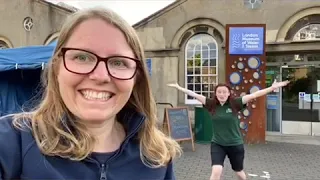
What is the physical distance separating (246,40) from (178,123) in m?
3.23

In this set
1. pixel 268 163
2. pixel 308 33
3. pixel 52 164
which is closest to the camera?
pixel 52 164

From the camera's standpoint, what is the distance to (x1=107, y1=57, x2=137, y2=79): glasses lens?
1.32 m

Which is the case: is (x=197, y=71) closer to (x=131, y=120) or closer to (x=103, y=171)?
(x=131, y=120)

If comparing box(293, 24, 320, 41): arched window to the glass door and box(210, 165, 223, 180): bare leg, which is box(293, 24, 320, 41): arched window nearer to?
the glass door

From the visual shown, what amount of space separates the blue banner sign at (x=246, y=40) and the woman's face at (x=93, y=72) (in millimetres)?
9442

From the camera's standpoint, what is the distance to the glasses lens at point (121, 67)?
132cm

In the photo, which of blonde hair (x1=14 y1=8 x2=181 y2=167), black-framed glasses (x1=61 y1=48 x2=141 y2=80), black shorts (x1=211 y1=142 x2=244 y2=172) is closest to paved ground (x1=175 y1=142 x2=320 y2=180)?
black shorts (x1=211 y1=142 x2=244 y2=172)

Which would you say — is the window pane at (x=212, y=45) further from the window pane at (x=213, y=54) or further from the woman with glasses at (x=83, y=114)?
the woman with glasses at (x=83, y=114)

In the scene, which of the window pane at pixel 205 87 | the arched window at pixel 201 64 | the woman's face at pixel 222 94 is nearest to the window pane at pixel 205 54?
the arched window at pixel 201 64

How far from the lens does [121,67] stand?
4.46 ft

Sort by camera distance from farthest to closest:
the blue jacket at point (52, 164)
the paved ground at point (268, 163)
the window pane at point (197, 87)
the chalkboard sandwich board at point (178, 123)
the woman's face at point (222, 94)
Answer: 1. the window pane at point (197, 87)
2. the chalkboard sandwich board at point (178, 123)
3. the paved ground at point (268, 163)
4. the woman's face at point (222, 94)
5. the blue jacket at point (52, 164)

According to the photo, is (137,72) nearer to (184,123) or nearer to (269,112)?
(184,123)

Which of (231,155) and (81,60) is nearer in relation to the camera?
(81,60)

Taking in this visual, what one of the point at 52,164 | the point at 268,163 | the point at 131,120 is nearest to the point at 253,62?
the point at 268,163
